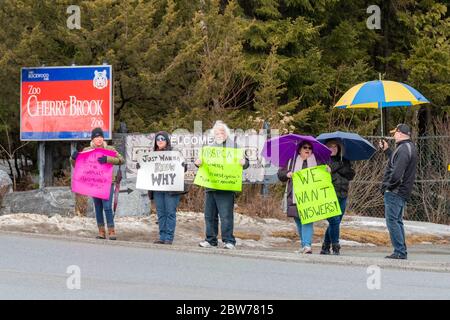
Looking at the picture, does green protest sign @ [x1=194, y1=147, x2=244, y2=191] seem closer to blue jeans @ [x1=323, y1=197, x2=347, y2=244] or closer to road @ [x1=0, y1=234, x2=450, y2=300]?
road @ [x1=0, y1=234, x2=450, y2=300]

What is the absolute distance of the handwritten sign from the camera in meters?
15.4

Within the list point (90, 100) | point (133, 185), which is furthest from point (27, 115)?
point (133, 185)

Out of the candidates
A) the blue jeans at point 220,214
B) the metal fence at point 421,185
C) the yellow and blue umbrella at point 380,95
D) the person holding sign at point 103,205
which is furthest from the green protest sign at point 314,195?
the metal fence at point 421,185

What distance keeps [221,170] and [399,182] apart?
2867 mm

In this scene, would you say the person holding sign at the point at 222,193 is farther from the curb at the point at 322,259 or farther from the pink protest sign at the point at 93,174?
the pink protest sign at the point at 93,174

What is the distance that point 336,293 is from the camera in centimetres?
1030

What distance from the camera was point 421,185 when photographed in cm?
2481

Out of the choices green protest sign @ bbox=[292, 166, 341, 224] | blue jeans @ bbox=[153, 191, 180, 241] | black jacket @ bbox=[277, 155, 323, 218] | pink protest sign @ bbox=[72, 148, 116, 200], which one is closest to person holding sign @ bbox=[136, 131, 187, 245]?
blue jeans @ bbox=[153, 191, 180, 241]

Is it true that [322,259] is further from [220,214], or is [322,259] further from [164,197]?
[164,197]

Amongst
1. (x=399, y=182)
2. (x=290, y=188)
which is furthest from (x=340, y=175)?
(x=399, y=182)

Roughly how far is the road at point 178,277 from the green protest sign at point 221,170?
1.11 metres

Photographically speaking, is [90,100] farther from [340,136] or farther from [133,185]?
[340,136]

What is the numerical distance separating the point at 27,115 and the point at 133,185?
330 centimetres

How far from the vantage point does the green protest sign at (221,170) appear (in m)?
14.8
